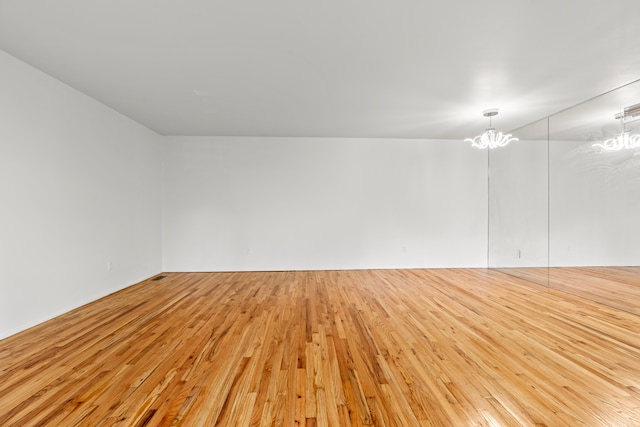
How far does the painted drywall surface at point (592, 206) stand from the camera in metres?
3.30

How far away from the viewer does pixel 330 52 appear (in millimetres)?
2480

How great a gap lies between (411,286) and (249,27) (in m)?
3.88

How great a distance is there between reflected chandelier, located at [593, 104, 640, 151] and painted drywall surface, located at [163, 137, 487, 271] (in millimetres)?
2287

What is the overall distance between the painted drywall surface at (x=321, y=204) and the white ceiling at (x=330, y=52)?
1.50m

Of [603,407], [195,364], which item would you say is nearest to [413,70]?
[603,407]

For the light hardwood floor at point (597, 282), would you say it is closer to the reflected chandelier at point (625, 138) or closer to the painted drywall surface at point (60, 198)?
the reflected chandelier at point (625, 138)

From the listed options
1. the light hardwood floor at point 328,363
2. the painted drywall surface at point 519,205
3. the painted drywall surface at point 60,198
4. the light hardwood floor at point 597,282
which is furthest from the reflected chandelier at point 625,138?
the painted drywall surface at point 60,198

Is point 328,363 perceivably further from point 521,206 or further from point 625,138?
point 521,206

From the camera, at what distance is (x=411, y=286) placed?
4.27 meters

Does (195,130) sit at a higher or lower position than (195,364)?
higher

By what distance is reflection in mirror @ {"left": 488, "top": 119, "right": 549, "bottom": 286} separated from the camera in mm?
4430

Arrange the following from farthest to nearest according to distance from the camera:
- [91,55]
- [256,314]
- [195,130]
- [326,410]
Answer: [195,130], [256,314], [91,55], [326,410]

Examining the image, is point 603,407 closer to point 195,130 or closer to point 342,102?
point 342,102

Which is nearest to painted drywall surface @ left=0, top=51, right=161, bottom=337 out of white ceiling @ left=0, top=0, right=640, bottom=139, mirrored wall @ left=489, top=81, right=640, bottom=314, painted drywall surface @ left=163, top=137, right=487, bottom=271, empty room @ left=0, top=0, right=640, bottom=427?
empty room @ left=0, top=0, right=640, bottom=427
